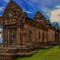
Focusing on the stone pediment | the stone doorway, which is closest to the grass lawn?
the stone doorway

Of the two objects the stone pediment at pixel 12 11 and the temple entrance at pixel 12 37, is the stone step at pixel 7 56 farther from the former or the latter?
the stone pediment at pixel 12 11

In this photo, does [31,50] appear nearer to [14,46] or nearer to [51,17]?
[14,46]

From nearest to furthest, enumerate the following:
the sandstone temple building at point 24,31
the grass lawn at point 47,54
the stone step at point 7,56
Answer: the grass lawn at point 47,54 < the sandstone temple building at point 24,31 < the stone step at point 7,56

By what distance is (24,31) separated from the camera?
449cm

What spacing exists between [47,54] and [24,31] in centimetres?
55

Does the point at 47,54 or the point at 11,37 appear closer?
the point at 47,54

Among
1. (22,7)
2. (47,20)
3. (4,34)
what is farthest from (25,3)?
(4,34)

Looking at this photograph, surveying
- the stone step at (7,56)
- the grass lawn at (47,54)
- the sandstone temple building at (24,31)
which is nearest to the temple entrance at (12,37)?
the sandstone temple building at (24,31)

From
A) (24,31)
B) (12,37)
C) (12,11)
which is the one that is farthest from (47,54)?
(12,11)

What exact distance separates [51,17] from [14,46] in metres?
0.81

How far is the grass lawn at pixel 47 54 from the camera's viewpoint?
4.11 m

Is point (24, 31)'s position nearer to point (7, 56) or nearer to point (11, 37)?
point (11, 37)

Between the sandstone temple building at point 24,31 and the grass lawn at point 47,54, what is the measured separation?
0.11m

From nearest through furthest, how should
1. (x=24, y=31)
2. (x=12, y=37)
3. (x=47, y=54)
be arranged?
(x=47, y=54)
(x=24, y=31)
(x=12, y=37)
